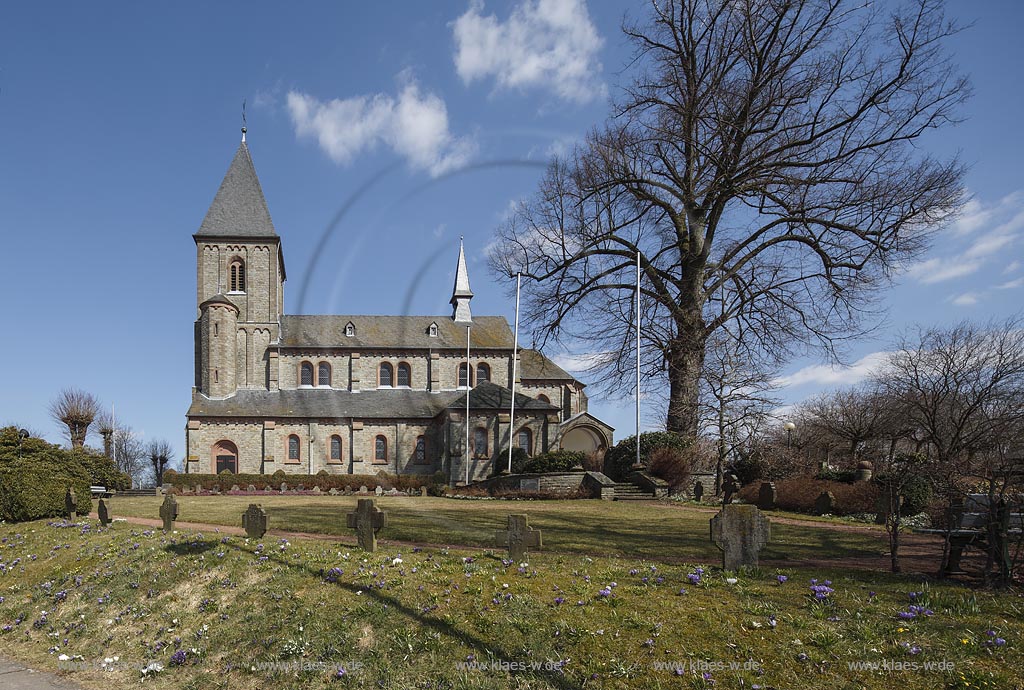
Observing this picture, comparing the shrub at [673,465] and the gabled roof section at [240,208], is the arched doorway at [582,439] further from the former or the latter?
the gabled roof section at [240,208]

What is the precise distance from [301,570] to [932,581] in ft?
31.5

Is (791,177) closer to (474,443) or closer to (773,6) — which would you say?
(773,6)

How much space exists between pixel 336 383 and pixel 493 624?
51.4 m

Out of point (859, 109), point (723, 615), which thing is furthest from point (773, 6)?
point (723, 615)

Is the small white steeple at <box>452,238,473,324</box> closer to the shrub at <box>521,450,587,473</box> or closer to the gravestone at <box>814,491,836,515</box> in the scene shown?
the shrub at <box>521,450,587,473</box>

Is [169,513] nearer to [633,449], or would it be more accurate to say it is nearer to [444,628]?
[444,628]

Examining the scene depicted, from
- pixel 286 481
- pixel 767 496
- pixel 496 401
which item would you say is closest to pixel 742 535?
pixel 767 496

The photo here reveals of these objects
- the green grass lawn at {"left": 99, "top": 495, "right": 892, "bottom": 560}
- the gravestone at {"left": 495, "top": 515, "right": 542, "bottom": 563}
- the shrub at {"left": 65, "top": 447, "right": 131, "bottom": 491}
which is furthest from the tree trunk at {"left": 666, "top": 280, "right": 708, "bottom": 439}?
the shrub at {"left": 65, "top": 447, "right": 131, "bottom": 491}

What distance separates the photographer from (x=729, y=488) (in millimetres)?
26469

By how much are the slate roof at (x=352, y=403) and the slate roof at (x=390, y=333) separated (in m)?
4.22

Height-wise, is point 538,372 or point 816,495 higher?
point 538,372

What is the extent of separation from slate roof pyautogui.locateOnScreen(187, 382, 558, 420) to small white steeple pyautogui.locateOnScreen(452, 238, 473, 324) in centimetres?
802

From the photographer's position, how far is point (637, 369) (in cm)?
3097

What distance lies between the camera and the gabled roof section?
2227 inches
